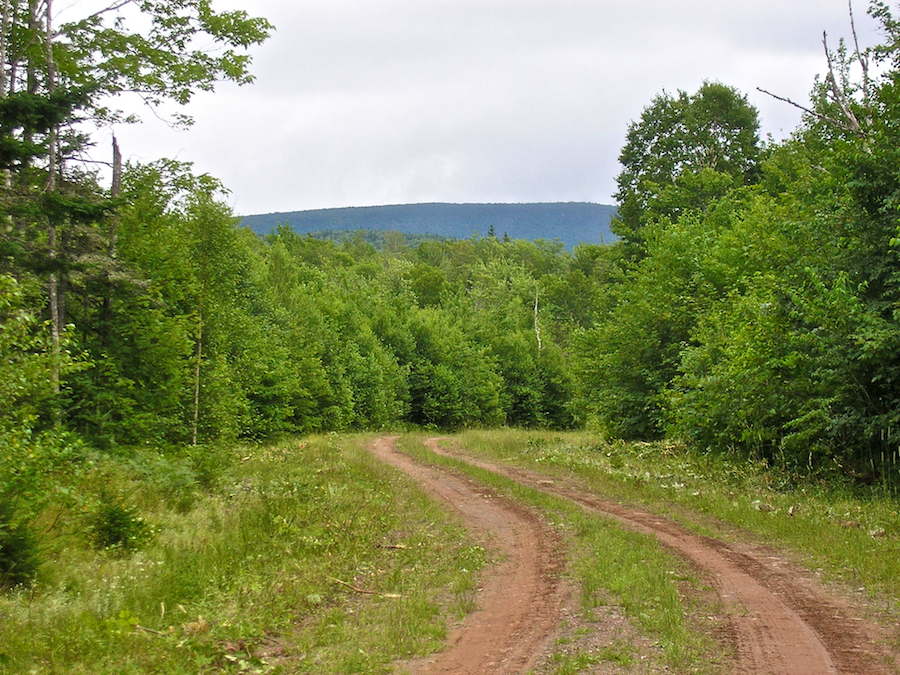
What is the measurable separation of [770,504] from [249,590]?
8.93 metres

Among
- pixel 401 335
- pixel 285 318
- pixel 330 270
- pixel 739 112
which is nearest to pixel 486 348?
pixel 401 335

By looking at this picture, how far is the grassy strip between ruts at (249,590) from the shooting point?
659 centimetres

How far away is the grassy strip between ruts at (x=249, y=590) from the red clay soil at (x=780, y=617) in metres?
2.78

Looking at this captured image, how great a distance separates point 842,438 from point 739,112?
121ft

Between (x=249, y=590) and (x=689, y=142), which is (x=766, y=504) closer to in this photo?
(x=249, y=590)

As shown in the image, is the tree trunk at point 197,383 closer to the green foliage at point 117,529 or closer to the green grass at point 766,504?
the green grass at point 766,504

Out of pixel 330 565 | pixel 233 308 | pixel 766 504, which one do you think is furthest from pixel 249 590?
pixel 233 308

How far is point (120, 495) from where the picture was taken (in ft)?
41.5

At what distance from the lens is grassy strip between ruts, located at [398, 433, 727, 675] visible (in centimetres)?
621

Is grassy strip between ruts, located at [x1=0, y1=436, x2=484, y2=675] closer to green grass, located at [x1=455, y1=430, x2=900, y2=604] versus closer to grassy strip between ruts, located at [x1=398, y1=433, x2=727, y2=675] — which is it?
grassy strip between ruts, located at [x1=398, y1=433, x2=727, y2=675]

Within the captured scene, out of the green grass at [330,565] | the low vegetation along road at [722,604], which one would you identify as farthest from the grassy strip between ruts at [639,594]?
the low vegetation along road at [722,604]

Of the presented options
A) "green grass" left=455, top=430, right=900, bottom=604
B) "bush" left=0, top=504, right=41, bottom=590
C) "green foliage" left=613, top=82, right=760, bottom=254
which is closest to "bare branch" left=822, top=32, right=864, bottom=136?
"green grass" left=455, top=430, right=900, bottom=604

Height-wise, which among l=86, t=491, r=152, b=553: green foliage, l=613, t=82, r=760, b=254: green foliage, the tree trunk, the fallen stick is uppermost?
l=613, t=82, r=760, b=254: green foliage

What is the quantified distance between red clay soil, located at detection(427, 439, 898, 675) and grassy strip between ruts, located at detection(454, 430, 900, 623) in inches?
19.0
